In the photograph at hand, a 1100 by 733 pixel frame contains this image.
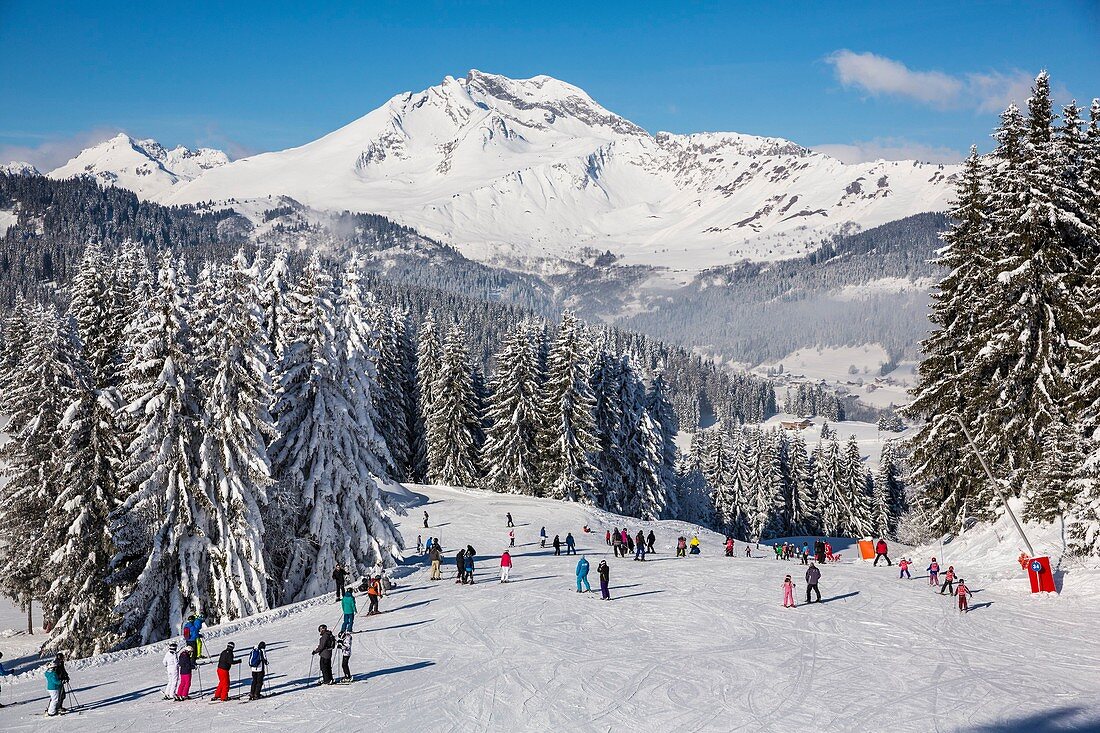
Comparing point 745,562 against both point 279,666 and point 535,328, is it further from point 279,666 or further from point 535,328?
point 535,328

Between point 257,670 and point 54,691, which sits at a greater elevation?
point 257,670

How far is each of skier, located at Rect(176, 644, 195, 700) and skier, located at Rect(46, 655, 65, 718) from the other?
2.70 metres

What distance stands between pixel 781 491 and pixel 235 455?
226 feet

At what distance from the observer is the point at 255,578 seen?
32062 millimetres

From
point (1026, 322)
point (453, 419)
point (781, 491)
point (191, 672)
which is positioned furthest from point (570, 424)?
point (191, 672)

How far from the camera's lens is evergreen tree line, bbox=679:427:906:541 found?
273 ft

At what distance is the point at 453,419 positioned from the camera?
2731 inches

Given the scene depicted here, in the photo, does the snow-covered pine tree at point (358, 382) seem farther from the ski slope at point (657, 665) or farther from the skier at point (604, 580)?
the skier at point (604, 580)

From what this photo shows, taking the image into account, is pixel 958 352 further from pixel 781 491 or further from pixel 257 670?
pixel 781 491

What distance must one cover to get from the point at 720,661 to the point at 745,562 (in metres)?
18.3

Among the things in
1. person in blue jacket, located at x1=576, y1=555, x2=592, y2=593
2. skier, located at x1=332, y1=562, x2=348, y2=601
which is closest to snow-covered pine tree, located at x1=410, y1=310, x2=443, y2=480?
skier, located at x1=332, y1=562, x2=348, y2=601

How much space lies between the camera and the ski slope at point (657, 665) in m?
19.3

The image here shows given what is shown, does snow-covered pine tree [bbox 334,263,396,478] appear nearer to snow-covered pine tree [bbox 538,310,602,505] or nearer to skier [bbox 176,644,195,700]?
skier [bbox 176,644,195,700]

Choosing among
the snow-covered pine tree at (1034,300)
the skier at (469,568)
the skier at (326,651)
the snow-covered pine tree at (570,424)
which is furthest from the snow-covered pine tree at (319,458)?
the snow-covered pine tree at (570,424)
